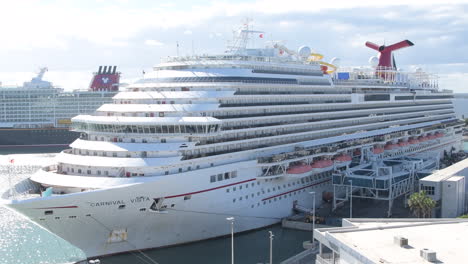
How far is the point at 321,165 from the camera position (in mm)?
37938

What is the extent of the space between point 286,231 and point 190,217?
27.0ft

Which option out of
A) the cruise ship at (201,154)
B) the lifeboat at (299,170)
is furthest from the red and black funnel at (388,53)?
the lifeboat at (299,170)

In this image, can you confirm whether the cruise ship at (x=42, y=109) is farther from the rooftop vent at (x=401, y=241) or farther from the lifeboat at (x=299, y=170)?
the rooftop vent at (x=401, y=241)

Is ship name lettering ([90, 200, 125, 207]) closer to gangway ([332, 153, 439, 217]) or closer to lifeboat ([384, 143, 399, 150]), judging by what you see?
gangway ([332, 153, 439, 217])

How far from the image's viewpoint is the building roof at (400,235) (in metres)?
18.2

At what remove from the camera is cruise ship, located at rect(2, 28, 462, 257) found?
91.0 ft

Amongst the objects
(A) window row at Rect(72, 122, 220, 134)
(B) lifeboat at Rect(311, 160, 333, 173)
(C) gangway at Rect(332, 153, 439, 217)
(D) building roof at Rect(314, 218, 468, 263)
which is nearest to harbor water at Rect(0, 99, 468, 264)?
(B) lifeboat at Rect(311, 160, 333, 173)

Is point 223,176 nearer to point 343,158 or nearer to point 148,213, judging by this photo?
point 148,213

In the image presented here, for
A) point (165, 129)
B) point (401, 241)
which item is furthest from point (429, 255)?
point (165, 129)

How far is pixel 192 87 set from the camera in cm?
3425

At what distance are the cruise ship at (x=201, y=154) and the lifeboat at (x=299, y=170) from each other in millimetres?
97

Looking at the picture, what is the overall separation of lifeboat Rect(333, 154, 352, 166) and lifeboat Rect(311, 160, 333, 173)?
1.50 m

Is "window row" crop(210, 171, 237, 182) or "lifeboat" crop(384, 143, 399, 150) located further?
"lifeboat" crop(384, 143, 399, 150)

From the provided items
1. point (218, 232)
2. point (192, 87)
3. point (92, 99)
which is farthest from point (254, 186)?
point (92, 99)
